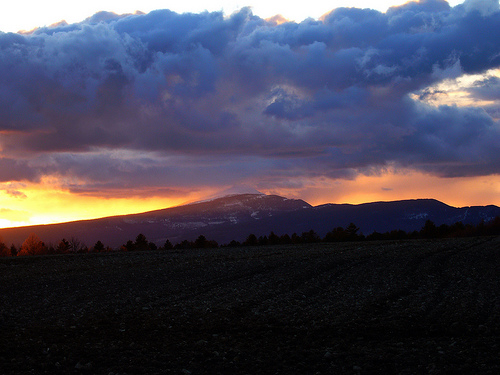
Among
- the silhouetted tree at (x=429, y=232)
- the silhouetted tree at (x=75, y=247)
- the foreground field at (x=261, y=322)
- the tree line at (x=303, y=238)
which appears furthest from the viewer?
the silhouetted tree at (x=429, y=232)

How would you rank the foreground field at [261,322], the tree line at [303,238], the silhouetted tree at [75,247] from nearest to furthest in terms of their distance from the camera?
the foreground field at [261,322]
the silhouetted tree at [75,247]
the tree line at [303,238]

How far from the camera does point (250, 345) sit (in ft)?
47.8

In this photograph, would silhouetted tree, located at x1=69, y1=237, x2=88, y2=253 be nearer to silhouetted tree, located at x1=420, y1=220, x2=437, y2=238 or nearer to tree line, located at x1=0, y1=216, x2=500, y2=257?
tree line, located at x1=0, y1=216, x2=500, y2=257

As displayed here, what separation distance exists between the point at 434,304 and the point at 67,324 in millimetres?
13866

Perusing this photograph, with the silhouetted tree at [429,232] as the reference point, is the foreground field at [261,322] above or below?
below

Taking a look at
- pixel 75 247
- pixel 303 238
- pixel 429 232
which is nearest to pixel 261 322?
pixel 303 238

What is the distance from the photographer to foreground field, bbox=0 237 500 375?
1270cm

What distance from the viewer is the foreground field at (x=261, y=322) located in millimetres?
12695

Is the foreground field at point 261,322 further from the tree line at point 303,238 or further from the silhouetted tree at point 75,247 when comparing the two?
the tree line at point 303,238

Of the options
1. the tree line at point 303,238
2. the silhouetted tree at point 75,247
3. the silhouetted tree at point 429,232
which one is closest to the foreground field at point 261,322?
the silhouetted tree at point 75,247

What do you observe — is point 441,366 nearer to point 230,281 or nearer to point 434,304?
point 434,304

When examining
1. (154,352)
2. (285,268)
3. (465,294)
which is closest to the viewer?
(154,352)

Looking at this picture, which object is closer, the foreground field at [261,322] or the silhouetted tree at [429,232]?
the foreground field at [261,322]

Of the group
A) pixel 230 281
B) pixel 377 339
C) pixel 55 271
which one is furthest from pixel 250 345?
pixel 55 271
